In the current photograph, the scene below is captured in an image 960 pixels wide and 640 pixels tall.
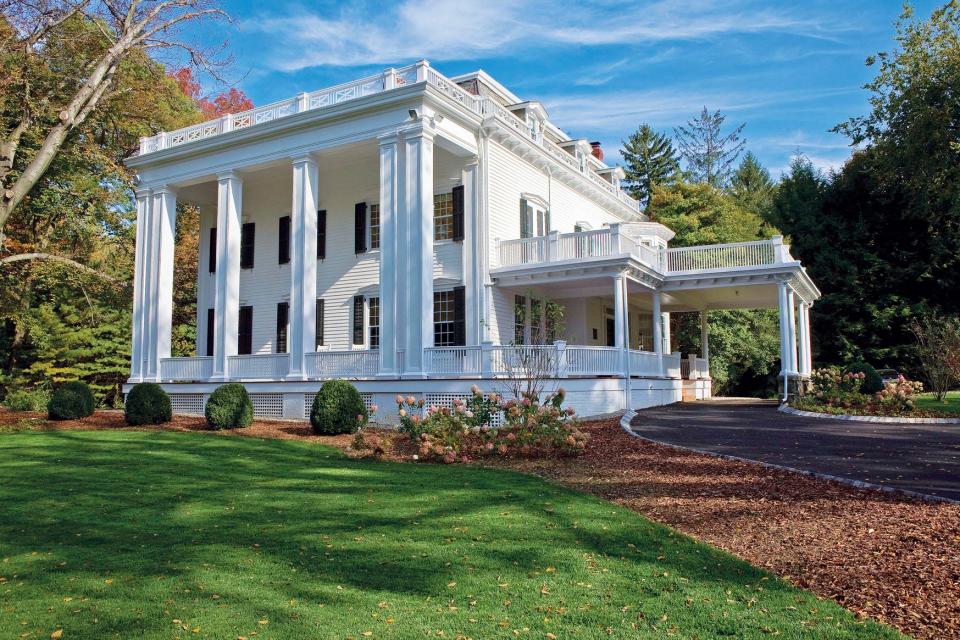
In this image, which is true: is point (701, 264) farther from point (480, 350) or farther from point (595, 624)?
point (595, 624)

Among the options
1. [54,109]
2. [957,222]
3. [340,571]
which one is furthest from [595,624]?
[957,222]

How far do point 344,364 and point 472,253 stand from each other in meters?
4.89

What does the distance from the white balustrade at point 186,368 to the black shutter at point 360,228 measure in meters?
5.59

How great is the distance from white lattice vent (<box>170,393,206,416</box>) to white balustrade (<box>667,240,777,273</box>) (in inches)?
599

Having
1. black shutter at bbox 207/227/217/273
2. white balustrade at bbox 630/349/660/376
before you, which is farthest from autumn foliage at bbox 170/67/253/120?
white balustrade at bbox 630/349/660/376

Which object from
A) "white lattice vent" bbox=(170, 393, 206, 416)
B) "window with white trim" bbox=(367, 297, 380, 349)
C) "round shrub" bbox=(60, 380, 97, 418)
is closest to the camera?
"round shrub" bbox=(60, 380, 97, 418)

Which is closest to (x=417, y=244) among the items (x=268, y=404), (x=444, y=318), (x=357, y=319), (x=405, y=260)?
(x=405, y=260)

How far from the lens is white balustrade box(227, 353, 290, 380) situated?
20.1m

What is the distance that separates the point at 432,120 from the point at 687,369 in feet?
48.6

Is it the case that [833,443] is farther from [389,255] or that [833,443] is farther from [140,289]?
[140,289]

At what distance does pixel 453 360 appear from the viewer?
17.5m

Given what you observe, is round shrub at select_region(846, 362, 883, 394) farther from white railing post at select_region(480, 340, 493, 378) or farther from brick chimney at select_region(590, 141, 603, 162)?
brick chimney at select_region(590, 141, 603, 162)

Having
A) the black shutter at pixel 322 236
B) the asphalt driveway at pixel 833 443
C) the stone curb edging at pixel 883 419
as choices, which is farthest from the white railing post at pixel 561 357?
the black shutter at pixel 322 236

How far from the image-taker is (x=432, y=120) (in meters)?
18.9
